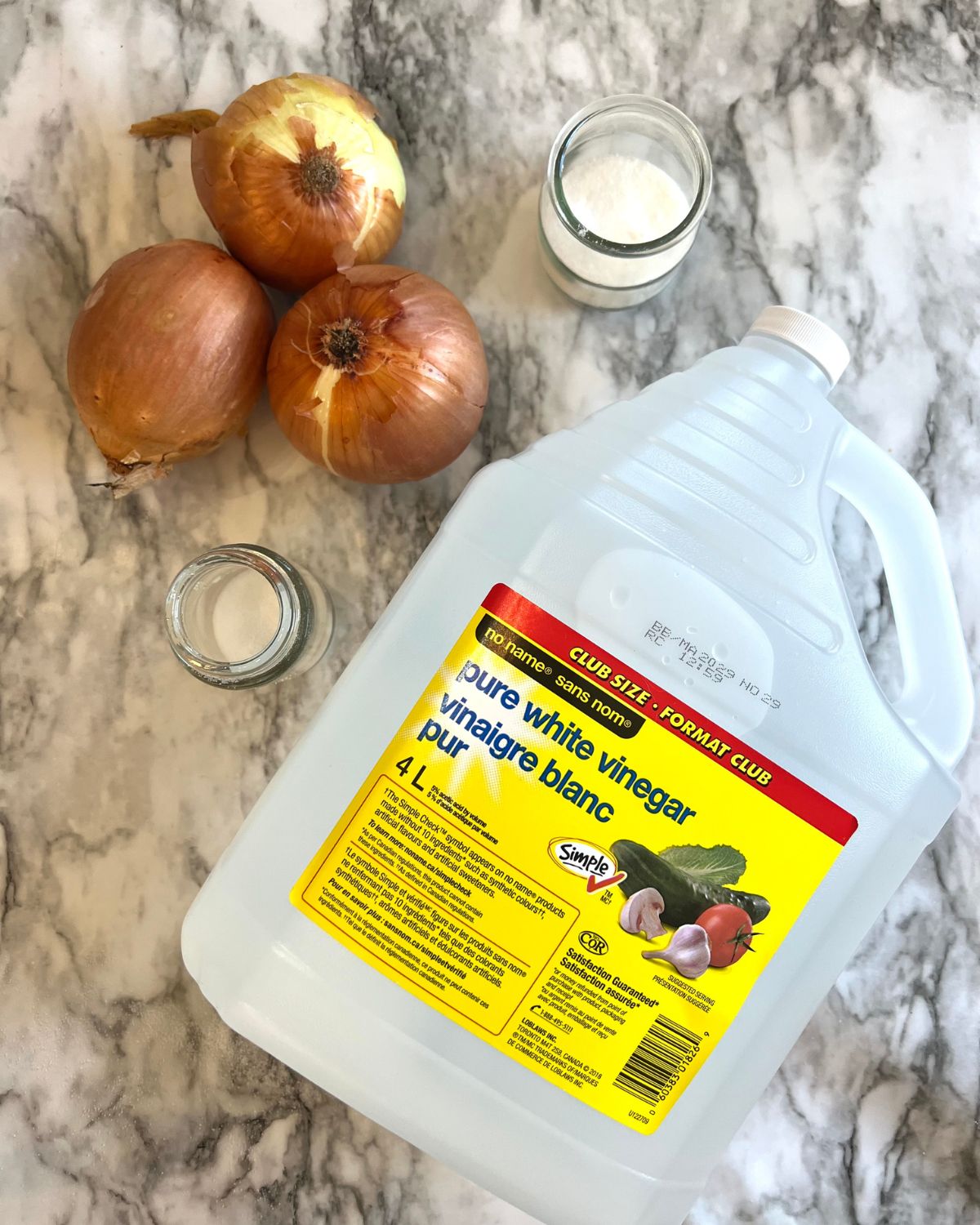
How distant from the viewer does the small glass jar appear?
2.10 feet

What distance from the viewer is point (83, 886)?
0.72 metres

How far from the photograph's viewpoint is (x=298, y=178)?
2.02ft

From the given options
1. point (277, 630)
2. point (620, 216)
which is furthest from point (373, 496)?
point (620, 216)

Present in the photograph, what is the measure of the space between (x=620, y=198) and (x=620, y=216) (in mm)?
14

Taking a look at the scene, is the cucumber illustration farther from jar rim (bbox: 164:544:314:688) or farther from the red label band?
jar rim (bbox: 164:544:314:688)

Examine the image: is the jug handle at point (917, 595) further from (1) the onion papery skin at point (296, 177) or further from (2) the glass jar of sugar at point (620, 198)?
(1) the onion papery skin at point (296, 177)

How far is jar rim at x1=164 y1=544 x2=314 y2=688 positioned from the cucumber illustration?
274mm

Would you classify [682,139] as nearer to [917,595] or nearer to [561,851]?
[917,595]

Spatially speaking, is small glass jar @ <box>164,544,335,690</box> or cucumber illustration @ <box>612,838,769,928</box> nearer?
cucumber illustration @ <box>612,838,769,928</box>

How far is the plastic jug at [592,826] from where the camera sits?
535 millimetres

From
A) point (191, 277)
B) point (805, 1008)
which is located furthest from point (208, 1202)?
point (191, 277)

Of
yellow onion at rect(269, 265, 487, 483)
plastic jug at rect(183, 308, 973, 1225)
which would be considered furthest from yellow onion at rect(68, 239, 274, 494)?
plastic jug at rect(183, 308, 973, 1225)

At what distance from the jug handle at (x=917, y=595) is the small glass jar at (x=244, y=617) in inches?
15.2

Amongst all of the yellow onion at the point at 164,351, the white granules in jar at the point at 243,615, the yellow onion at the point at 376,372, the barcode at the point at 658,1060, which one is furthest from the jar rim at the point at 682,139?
the barcode at the point at 658,1060
